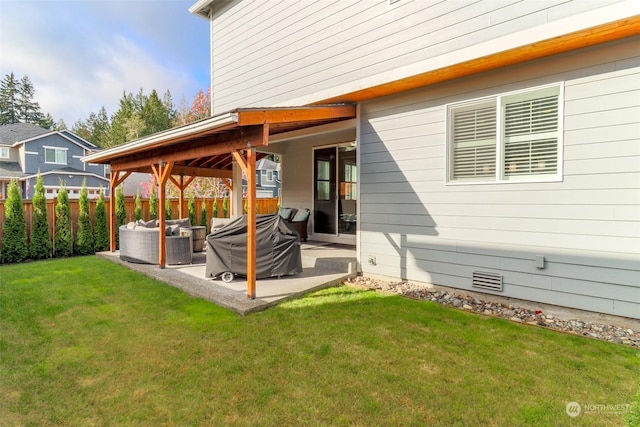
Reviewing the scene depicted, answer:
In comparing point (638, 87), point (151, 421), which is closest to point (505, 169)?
point (638, 87)

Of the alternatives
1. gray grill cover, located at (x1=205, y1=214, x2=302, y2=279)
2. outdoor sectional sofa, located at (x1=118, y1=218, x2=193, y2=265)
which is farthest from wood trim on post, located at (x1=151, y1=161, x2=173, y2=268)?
gray grill cover, located at (x1=205, y1=214, x2=302, y2=279)

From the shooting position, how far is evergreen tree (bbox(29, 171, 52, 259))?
313 inches

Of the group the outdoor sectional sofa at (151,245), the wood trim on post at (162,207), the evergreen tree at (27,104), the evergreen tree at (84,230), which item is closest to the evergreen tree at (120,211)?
the evergreen tree at (84,230)

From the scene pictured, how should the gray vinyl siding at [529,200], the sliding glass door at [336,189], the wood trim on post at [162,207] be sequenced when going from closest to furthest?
the gray vinyl siding at [529,200], the wood trim on post at [162,207], the sliding glass door at [336,189]

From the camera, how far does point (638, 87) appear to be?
3348 millimetres

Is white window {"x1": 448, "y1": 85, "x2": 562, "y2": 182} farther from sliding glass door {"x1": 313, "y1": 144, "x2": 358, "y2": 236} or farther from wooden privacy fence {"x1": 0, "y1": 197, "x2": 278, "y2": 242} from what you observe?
wooden privacy fence {"x1": 0, "y1": 197, "x2": 278, "y2": 242}

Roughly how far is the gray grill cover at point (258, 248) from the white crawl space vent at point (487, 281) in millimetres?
2723

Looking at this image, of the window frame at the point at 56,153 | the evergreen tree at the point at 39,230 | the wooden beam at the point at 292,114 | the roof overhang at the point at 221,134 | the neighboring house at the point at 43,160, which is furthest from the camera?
the window frame at the point at 56,153

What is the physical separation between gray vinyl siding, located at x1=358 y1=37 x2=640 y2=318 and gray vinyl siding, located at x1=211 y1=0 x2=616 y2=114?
53 cm

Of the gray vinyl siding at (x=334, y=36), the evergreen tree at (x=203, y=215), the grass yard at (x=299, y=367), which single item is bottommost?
the grass yard at (x=299, y=367)

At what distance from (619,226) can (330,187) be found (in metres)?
5.96

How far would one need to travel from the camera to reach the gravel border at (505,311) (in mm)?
3377

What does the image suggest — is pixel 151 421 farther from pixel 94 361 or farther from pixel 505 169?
pixel 505 169

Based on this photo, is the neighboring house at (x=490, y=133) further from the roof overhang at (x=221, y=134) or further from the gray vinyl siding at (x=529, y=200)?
the roof overhang at (x=221, y=134)
